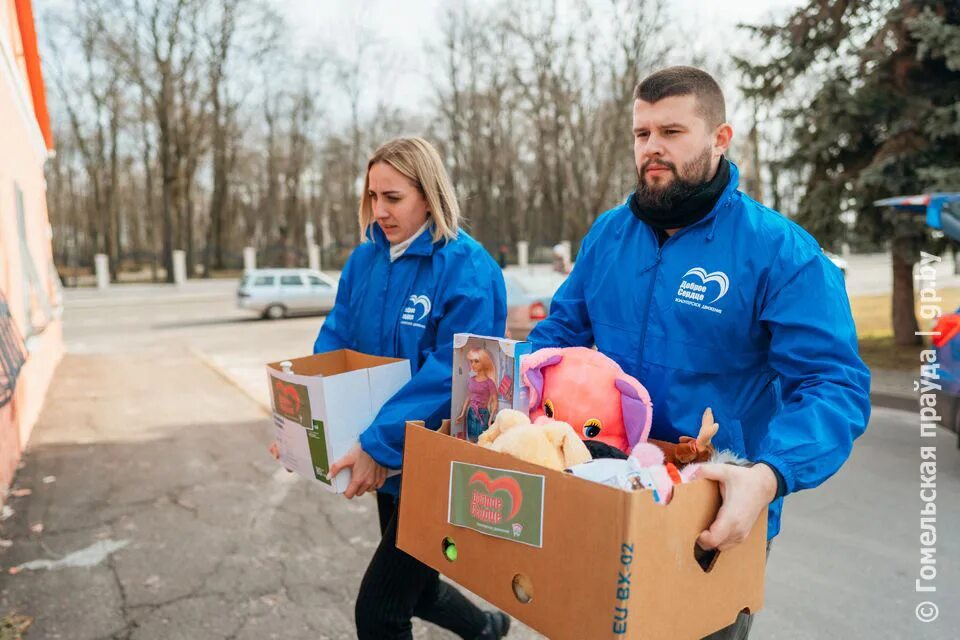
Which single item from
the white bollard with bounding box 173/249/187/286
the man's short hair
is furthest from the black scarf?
the white bollard with bounding box 173/249/187/286

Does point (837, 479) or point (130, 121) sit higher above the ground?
point (130, 121)

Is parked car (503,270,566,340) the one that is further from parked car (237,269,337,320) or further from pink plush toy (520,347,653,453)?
parked car (237,269,337,320)

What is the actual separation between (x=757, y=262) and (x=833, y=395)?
37cm

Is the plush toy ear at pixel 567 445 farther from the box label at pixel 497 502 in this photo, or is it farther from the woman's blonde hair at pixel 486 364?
the woman's blonde hair at pixel 486 364

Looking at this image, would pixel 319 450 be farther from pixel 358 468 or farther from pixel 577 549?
pixel 577 549

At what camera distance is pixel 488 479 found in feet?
4.80

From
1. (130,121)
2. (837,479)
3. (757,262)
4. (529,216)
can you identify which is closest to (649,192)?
(757,262)

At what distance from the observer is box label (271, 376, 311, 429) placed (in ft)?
7.58

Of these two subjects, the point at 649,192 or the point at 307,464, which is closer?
the point at 649,192

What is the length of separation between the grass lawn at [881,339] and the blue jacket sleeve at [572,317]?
7.48 meters

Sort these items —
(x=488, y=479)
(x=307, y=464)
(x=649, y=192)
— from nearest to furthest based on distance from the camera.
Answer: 1. (x=488, y=479)
2. (x=649, y=192)
3. (x=307, y=464)

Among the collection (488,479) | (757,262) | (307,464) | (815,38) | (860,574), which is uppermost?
(815,38)

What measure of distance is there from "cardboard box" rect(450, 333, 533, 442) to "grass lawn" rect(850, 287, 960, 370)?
25.6 ft

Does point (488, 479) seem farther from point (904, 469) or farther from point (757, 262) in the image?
point (904, 469)
